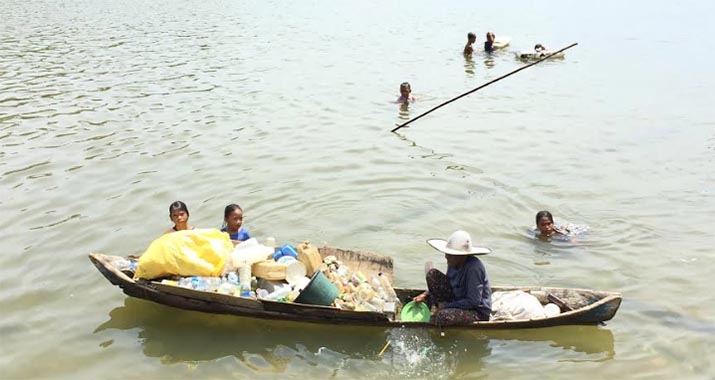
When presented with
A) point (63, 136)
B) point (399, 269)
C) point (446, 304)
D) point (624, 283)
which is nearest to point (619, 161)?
point (624, 283)

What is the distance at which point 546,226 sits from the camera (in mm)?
8070

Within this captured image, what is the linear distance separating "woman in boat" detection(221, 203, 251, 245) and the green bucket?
151 cm

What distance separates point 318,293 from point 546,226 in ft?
11.7

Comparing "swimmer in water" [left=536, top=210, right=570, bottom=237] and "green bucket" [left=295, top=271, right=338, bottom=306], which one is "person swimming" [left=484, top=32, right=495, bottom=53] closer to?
"swimmer in water" [left=536, top=210, right=570, bottom=237]

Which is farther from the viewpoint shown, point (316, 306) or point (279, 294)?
point (279, 294)

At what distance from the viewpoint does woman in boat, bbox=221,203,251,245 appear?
283 inches

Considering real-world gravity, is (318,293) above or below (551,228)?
below

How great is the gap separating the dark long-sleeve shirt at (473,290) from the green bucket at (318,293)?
1122mm

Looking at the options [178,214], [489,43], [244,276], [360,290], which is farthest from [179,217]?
[489,43]

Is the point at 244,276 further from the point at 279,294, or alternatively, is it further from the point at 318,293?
the point at 318,293

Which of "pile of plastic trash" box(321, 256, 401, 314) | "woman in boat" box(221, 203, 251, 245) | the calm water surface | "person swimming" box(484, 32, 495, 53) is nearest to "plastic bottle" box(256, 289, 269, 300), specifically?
the calm water surface

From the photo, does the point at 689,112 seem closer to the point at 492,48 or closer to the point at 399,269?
the point at 492,48

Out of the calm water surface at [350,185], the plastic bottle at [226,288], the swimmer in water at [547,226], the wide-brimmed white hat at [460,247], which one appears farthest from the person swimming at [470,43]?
the plastic bottle at [226,288]

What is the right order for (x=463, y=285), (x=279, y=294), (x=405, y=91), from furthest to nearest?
(x=405, y=91), (x=279, y=294), (x=463, y=285)
